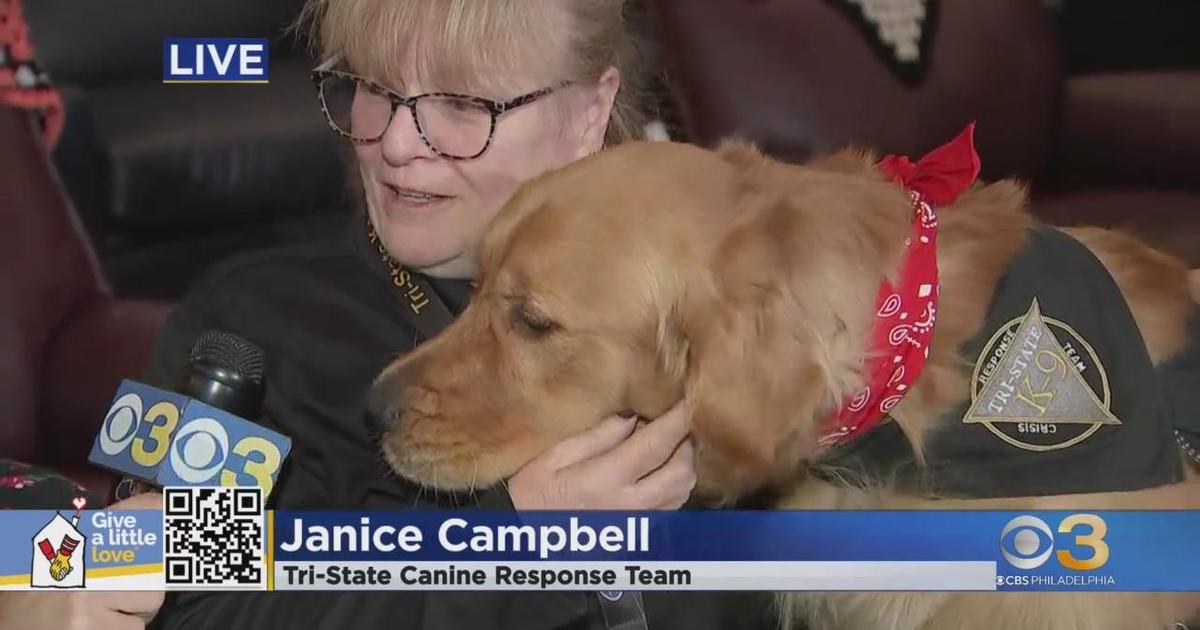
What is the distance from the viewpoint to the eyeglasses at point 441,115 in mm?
1329

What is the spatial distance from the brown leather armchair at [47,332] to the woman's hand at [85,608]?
0.42 meters

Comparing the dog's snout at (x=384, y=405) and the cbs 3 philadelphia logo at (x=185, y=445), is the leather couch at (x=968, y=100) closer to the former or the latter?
the dog's snout at (x=384, y=405)

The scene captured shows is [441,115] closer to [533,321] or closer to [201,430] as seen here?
[533,321]

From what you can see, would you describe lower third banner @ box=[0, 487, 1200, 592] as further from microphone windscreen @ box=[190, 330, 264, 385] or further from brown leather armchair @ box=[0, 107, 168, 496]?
brown leather armchair @ box=[0, 107, 168, 496]

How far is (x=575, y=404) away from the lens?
1262mm

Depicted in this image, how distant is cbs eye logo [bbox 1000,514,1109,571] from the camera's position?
123 cm

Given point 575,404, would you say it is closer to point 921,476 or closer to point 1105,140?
point 921,476

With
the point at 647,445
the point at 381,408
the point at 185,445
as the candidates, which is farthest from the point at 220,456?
the point at 647,445

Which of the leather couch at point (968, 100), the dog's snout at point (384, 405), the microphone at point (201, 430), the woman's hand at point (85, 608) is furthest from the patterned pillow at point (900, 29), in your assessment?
the woman's hand at point (85, 608)

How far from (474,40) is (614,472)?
49 cm

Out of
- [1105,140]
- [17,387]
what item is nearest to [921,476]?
[1105,140]

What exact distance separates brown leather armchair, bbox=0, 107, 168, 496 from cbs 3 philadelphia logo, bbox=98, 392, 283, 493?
48 cm

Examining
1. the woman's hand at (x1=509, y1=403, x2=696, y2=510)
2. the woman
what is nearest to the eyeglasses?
the woman

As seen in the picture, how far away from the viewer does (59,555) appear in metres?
1.21
